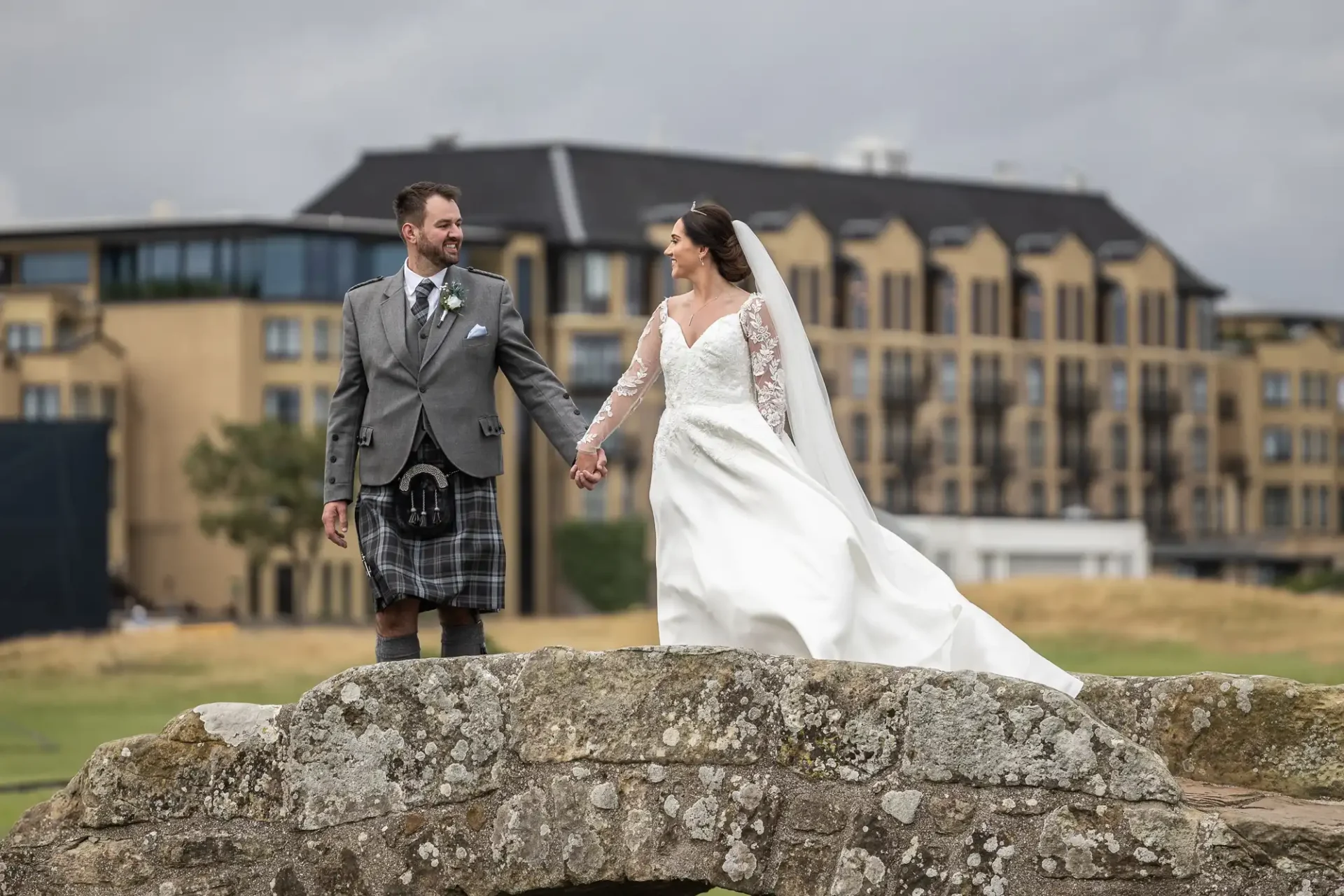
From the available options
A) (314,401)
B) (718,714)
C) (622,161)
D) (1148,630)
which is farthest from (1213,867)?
(622,161)

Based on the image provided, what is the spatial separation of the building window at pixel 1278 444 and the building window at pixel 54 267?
62056 mm

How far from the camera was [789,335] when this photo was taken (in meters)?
11.5

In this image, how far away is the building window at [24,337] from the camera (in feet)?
314

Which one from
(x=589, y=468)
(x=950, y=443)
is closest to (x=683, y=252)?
(x=589, y=468)

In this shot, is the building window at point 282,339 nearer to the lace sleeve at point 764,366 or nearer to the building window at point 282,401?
the building window at point 282,401

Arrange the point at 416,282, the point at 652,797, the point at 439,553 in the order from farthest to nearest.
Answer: the point at 416,282
the point at 439,553
the point at 652,797

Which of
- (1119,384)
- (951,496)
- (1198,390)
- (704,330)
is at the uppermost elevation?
(1119,384)

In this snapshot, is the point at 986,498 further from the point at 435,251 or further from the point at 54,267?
the point at 435,251

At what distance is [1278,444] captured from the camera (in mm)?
125875

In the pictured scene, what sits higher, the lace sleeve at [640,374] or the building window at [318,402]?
the building window at [318,402]

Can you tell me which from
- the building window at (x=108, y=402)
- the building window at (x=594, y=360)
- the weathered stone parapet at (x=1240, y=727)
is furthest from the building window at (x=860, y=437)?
the weathered stone parapet at (x=1240, y=727)

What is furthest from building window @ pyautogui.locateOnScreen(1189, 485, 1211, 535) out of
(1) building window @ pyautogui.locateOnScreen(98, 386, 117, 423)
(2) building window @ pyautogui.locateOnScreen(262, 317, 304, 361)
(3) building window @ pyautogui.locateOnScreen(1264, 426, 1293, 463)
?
(1) building window @ pyautogui.locateOnScreen(98, 386, 117, 423)

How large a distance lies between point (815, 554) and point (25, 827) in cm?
355

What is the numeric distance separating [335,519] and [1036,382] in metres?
105
